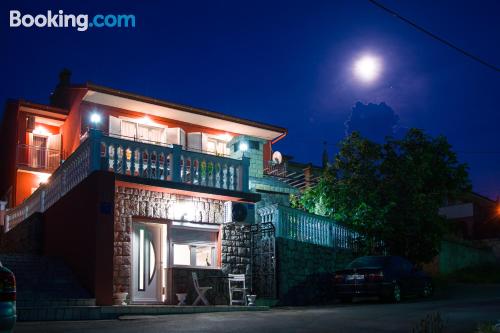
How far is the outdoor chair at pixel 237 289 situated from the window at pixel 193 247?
2.63ft

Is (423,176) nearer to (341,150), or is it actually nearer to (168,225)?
(341,150)

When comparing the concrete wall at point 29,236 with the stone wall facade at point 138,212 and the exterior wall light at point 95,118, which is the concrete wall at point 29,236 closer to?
the stone wall facade at point 138,212

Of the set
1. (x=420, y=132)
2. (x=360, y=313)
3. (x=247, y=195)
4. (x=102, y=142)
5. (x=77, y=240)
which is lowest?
(x=360, y=313)

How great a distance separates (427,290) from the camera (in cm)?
2078

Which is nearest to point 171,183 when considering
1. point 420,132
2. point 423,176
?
point 423,176

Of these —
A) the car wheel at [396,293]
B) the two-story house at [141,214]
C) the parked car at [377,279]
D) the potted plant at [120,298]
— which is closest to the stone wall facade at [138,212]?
the two-story house at [141,214]

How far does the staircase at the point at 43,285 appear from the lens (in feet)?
43.0

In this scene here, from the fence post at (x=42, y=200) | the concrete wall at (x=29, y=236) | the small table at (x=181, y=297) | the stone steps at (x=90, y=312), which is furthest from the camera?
the fence post at (x=42, y=200)

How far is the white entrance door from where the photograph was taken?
1648 centimetres

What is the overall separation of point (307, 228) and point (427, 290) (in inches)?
176

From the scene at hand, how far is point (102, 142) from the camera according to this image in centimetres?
1617

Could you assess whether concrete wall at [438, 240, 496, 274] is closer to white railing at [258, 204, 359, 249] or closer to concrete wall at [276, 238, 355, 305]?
white railing at [258, 204, 359, 249]

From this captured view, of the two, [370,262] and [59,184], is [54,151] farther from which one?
[370,262]

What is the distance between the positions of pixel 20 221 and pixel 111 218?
8925 millimetres
